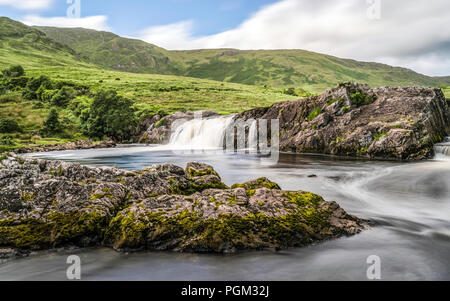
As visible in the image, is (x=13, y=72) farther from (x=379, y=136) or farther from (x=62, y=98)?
(x=379, y=136)

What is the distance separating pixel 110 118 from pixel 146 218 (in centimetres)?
5582

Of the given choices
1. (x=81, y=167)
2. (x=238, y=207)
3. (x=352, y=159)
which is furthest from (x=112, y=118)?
(x=238, y=207)

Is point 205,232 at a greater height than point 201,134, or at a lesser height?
lesser

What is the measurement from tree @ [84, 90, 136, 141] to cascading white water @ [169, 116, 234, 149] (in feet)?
43.4

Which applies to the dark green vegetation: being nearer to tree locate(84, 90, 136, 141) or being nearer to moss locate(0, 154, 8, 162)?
tree locate(84, 90, 136, 141)

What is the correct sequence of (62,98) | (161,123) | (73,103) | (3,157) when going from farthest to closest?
(62,98), (73,103), (161,123), (3,157)

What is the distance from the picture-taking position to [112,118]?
5781 cm

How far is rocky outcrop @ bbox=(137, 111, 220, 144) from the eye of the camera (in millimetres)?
54969

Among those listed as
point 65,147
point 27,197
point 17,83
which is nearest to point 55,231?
point 27,197

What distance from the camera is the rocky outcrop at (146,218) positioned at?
650 centimetres

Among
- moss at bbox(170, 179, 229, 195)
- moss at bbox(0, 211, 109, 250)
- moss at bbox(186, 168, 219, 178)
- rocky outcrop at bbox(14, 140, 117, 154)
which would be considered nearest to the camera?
moss at bbox(0, 211, 109, 250)

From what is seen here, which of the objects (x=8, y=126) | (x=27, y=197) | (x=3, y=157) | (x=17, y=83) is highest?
(x=17, y=83)

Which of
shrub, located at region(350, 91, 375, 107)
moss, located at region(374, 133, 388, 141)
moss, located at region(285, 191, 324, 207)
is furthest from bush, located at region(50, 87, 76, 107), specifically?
moss, located at region(285, 191, 324, 207)

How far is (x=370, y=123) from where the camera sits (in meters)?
26.2
